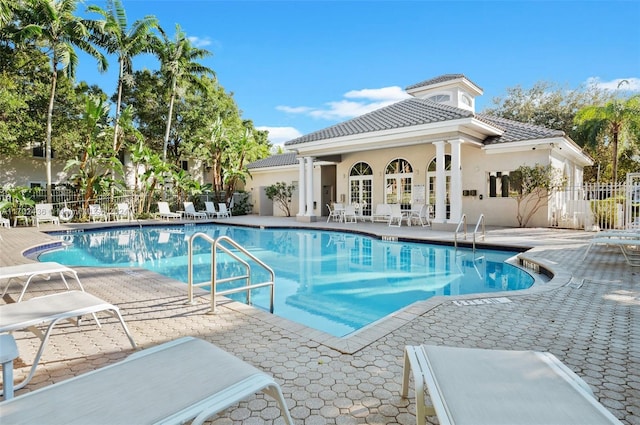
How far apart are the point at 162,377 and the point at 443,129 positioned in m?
14.0

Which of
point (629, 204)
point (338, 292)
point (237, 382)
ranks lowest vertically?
point (338, 292)

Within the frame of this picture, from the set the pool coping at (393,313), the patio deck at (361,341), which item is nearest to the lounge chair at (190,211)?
the pool coping at (393,313)

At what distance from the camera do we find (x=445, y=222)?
1416 centimetres

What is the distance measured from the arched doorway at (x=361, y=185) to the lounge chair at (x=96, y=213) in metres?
13.3

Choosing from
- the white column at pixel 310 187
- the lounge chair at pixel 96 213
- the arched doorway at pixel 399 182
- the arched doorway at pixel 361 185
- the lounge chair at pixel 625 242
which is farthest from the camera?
the arched doorway at pixel 361 185

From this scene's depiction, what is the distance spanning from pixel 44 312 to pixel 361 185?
17842 mm

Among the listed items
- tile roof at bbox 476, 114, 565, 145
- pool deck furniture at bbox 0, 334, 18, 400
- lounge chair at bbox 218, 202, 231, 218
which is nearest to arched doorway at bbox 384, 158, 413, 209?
tile roof at bbox 476, 114, 565, 145

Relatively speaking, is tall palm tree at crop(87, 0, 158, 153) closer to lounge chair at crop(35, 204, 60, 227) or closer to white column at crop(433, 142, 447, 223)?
lounge chair at crop(35, 204, 60, 227)

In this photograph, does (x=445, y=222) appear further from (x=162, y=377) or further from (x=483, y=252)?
(x=162, y=377)

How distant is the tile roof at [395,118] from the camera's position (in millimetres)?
14367

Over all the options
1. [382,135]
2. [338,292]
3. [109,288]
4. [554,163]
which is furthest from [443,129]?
[109,288]

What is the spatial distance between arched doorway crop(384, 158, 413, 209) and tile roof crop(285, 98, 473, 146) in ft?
8.43

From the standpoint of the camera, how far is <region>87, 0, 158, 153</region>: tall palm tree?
62.3 ft

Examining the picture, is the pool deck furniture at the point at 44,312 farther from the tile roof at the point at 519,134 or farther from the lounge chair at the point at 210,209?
the lounge chair at the point at 210,209
